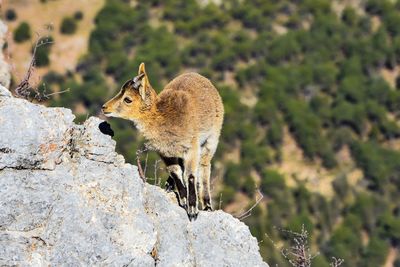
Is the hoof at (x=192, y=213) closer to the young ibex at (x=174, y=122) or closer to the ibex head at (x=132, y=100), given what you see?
the young ibex at (x=174, y=122)

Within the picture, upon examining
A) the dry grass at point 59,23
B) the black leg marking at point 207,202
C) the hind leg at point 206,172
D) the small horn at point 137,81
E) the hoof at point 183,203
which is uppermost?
the small horn at point 137,81

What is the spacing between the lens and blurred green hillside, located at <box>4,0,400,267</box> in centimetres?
6681

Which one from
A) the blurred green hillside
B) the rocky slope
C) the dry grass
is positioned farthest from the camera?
the dry grass

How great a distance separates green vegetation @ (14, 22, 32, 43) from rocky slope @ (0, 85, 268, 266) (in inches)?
3123

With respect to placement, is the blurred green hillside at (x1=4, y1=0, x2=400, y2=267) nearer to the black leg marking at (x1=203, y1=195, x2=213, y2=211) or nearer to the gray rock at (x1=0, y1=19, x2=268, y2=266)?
the black leg marking at (x1=203, y1=195, x2=213, y2=211)

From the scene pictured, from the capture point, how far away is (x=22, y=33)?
8719cm

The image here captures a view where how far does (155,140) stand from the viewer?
10.6 m

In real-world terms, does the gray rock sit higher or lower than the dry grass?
higher

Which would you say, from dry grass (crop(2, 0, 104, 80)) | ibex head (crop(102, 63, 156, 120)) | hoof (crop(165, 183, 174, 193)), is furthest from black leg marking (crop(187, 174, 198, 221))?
dry grass (crop(2, 0, 104, 80))

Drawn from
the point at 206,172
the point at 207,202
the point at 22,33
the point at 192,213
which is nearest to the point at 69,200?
the point at 192,213

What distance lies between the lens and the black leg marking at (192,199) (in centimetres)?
1002

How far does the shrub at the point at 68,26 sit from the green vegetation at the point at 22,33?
4266mm

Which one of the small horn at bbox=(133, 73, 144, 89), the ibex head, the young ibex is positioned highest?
the small horn at bbox=(133, 73, 144, 89)

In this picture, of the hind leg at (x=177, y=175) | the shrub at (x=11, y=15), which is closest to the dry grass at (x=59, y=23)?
the shrub at (x=11, y=15)
